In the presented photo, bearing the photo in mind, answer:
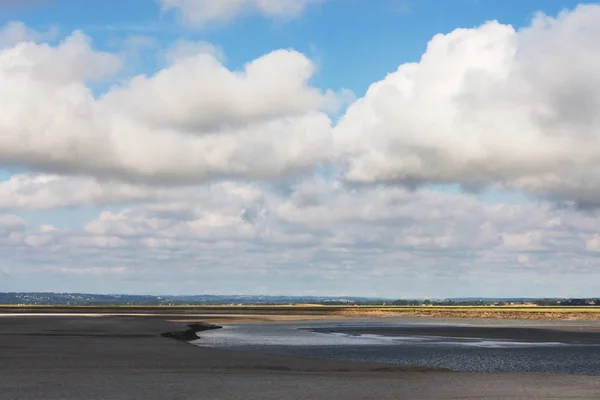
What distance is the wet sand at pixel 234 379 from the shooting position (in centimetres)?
3120

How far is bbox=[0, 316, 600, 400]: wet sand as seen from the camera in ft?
102

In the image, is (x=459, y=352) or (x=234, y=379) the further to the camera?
(x=459, y=352)

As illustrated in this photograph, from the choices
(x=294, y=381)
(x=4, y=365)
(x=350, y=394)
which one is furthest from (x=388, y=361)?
(x=4, y=365)

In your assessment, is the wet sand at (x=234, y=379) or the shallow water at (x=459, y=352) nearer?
the wet sand at (x=234, y=379)

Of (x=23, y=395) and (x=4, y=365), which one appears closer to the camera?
(x=23, y=395)

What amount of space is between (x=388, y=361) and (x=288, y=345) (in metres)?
18.3

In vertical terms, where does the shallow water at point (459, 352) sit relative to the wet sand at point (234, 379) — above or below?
below

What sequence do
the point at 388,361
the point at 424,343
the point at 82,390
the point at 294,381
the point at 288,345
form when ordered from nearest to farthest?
the point at 82,390 → the point at 294,381 → the point at 388,361 → the point at 288,345 → the point at 424,343

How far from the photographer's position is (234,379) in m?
37.0

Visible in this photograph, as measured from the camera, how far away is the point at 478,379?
39.4 meters

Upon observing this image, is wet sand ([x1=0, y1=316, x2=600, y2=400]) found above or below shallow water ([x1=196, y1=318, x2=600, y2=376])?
above

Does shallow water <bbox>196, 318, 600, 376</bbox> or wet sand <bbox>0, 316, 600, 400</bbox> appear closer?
wet sand <bbox>0, 316, 600, 400</bbox>

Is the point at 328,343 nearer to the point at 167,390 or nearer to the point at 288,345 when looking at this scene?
the point at 288,345

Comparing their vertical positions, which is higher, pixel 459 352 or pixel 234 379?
A: pixel 234 379
